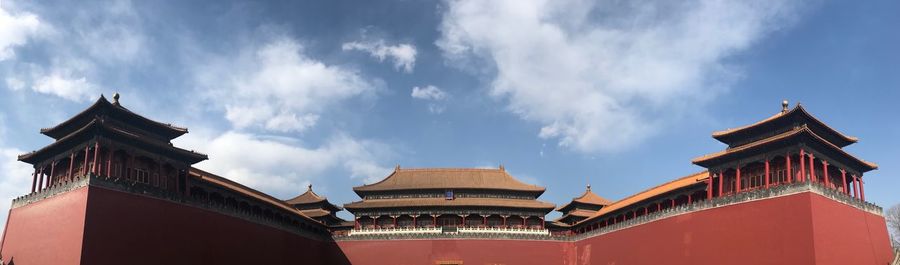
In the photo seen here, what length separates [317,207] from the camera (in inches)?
1833

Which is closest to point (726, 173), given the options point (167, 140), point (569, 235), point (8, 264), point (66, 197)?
point (569, 235)

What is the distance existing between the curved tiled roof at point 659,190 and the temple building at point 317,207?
16.6m

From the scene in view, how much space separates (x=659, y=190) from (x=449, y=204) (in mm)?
13017

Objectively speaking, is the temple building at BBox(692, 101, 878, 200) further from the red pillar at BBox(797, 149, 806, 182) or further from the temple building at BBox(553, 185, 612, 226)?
the temple building at BBox(553, 185, 612, 226)

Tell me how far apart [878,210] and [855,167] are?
1969 millimetres

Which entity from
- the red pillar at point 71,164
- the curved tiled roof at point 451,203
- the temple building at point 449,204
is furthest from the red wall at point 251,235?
the temple building at point 449,204

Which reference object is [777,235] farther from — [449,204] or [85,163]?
[85,163]

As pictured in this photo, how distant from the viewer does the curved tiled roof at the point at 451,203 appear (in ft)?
147

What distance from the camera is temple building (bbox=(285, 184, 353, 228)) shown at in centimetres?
4559

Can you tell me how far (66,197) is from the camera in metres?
27.6

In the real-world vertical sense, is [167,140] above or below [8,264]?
above

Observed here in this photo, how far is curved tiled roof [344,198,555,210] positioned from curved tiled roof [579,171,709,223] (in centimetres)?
486

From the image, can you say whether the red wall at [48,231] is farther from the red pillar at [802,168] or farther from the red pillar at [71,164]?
the red pillar at [802,168]

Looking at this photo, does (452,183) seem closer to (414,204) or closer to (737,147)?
(414,204)
